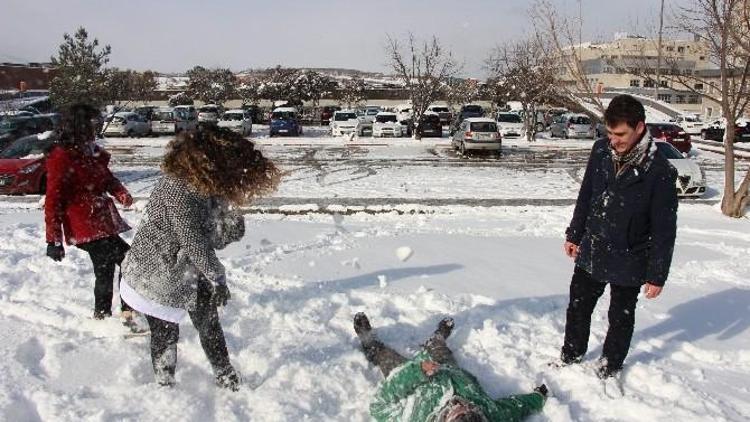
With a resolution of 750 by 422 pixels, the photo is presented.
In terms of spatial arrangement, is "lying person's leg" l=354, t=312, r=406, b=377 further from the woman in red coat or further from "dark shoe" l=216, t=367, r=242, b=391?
the woman in red coat

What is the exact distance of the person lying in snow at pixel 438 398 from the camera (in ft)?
8.81

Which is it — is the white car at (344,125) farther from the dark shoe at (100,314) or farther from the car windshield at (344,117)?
the dark shoe at (100,314)

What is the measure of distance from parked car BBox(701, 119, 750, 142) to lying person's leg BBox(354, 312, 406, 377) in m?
33.1

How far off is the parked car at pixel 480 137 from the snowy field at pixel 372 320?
12873 mm

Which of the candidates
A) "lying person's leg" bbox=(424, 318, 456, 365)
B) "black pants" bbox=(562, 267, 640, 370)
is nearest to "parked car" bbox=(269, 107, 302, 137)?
"lying person's leg" bbox=(424, 318, 456, 365)

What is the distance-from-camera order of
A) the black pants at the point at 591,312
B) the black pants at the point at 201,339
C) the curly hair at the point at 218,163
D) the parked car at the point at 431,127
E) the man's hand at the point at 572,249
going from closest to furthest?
the curly hair at the point at 218,163 < the black pants at the point at 201,339 < the black pants at the point at 591,312 < the man's hand at the point at 572,249 < the parked car at the point at 431,127

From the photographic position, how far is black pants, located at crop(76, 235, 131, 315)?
159 inches

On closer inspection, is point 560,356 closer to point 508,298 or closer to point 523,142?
point 508,298

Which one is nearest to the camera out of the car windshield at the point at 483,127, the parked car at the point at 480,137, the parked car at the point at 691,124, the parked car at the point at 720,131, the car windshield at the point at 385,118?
the parked car at the point at 480,137

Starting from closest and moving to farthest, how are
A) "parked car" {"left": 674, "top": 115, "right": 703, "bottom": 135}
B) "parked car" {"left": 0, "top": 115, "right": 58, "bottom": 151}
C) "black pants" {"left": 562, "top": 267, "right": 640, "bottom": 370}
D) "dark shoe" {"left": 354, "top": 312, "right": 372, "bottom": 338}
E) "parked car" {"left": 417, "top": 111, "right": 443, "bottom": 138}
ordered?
"black pants" {"left": 562, "top": 267, "right": 640, "bottom": 370} → "dark shoe" {"left": 354, "top": 312, "right": 372, "bottom": 338} → "parked car" {"left": 0, "top": 115, "right": 58, "bottom": 151} → "parked car" {"left": 417, "top": 111, "right": 443, "bottom": 138} → "parked car" {"left": 674, "top": 115, "right": 703, "bottom": 135}

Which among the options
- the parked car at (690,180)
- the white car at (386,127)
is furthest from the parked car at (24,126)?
the parked car at (690,180)

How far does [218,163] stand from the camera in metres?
2.84

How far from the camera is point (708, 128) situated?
3291 centimetres

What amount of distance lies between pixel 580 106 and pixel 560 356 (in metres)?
7.35
